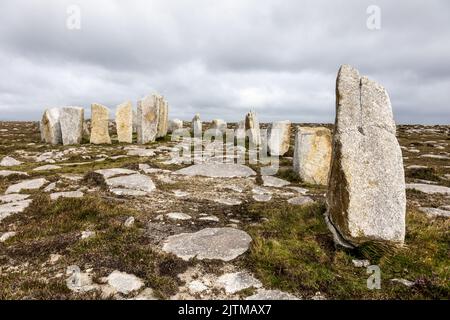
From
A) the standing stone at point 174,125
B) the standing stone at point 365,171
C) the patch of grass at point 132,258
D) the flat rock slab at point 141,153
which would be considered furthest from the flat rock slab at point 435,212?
the standing stone at point 174,125

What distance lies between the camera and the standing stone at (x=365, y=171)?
22.0 feet

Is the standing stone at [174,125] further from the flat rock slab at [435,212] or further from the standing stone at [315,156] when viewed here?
the flat rock slab at [435,212]

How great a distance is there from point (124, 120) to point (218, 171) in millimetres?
14101

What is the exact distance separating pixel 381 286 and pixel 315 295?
117 cm

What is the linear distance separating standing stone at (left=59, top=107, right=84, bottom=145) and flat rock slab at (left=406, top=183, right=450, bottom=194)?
858 inches

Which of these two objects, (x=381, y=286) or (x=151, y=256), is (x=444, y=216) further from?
(x=151, y=256)

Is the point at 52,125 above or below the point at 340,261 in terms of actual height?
above

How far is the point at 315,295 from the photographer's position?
5.41 metres

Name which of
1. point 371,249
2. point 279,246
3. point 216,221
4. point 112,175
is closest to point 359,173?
point 371,249

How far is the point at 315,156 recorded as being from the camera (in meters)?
13.7

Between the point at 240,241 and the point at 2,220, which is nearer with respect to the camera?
the point at 240,241

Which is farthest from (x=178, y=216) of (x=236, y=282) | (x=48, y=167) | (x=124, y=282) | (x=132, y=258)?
(x=48, y=167)

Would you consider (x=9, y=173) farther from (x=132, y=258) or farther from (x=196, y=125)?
(x=196, y=125)

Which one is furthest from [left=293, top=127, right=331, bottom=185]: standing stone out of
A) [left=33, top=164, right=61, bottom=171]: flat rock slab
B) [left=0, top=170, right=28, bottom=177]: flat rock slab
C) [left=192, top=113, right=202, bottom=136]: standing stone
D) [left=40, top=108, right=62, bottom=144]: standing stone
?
[left=192, top=113, right=202, bottom=136]: standing stone
